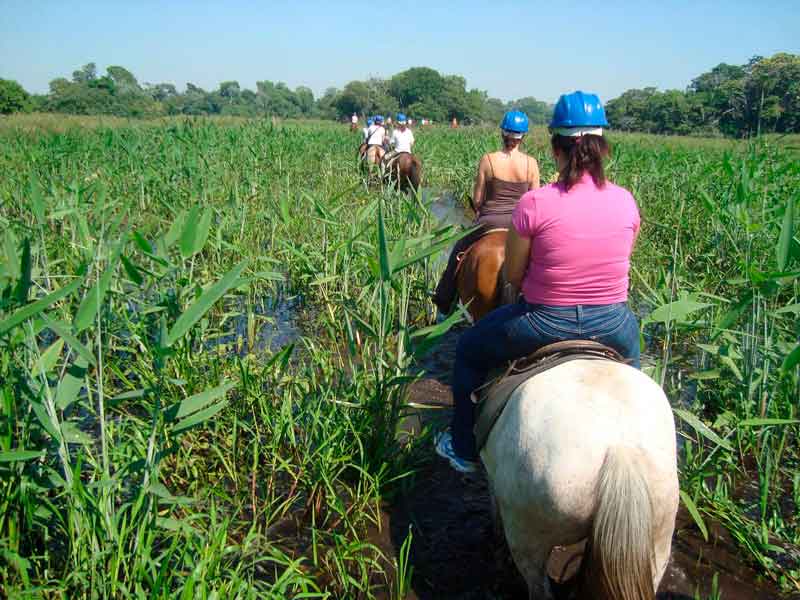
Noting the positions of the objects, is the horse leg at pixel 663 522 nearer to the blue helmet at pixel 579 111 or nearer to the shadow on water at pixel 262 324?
the blue helmet at pixel 579 111

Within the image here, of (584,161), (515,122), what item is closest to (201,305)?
(584,161)

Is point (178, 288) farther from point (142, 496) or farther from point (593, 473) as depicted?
point (593, 473)

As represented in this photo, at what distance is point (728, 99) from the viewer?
3939 mm

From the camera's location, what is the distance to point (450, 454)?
297 cm

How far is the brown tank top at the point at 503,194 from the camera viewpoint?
4.32 meters

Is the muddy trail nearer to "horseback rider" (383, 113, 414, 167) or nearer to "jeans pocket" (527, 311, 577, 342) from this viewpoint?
"jeans pocket" (527, 311, 577, 342)

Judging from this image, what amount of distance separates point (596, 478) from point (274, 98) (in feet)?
174

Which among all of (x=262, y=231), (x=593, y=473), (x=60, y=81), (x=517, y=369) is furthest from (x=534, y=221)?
(x=60, y=81)

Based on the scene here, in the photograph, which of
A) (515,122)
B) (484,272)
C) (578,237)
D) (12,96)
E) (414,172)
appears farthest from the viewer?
(12,96)

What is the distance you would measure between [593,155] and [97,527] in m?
2.23

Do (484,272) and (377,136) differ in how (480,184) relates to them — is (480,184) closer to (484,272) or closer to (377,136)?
(484,272)

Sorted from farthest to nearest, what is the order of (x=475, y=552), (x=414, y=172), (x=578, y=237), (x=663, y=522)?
(x=414, y=172), (x=475, y=552), (x=578, y=237), (x=663, y=522)

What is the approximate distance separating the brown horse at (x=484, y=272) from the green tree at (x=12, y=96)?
60438 millimetres

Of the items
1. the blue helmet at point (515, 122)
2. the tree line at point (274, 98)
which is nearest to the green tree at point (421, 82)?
the tree line at point (274, 98)
